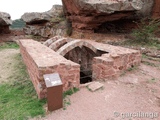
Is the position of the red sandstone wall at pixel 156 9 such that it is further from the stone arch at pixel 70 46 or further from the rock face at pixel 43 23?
the rock face at pixel 43 23

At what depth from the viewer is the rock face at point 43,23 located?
46.9ft

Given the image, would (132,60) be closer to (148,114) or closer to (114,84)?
(114,84)

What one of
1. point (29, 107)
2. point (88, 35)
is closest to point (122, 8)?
point (88, 35)

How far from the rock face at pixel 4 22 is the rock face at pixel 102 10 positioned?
6.32m

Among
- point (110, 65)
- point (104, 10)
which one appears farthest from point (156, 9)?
point (110, 65)

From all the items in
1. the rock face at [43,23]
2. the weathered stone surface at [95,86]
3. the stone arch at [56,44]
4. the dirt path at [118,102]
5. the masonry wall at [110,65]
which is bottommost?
the dirt path at [118,102]

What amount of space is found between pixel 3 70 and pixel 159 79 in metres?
6.73

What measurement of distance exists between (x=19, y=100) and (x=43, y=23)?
12212 millimetres

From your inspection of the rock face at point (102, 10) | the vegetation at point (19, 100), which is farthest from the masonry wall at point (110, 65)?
the rock face at point (102, 10)

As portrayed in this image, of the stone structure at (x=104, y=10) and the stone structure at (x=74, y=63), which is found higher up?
the stone structure at (x=104, y=10)

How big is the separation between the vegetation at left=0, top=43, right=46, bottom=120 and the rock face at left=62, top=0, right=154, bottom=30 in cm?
594

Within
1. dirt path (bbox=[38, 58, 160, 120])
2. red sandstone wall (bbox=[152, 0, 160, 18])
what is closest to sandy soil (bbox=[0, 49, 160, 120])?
dirt path (bbox=[38, 58, 160, 120])

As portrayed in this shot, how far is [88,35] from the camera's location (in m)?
11.3

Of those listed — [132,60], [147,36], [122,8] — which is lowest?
[132,60]
